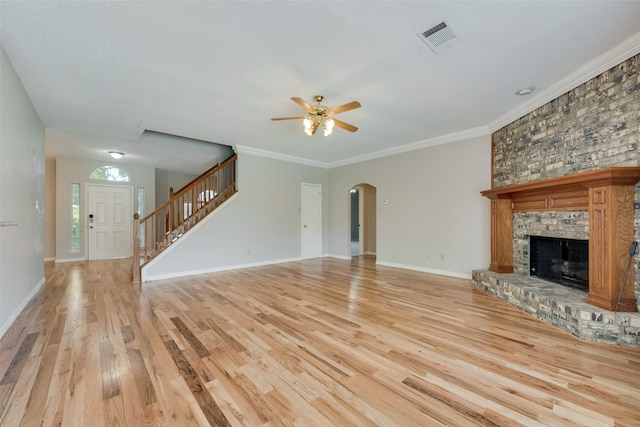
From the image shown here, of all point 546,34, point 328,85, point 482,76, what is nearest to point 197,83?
point 328,85

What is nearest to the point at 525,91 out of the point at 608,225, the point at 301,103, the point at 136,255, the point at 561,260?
the point at 608,225

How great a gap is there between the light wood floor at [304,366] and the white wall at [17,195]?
44 centimetres

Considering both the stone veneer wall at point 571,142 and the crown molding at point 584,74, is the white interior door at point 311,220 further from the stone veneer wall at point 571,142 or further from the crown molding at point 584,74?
the crown molding at point 584,74

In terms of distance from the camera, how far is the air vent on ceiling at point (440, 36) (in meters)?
2.21

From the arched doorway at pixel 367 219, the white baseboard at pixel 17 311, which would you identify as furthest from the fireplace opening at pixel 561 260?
the white baseboard at pixel 17 311

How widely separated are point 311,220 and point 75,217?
6.35 metres

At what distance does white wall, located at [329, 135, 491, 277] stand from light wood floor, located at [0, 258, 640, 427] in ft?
4.93

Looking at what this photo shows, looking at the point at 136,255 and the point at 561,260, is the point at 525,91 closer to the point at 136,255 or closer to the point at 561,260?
the point at 561,260

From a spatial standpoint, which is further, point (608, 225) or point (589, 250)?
point (589, 250)

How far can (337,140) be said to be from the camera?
538 centimetres

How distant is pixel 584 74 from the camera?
2.89 metres

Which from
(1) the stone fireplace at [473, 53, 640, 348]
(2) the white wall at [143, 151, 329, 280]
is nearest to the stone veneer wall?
(1) the stone fireplace at [473, 53, 640, 348]

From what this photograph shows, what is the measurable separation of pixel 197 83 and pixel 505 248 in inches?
199

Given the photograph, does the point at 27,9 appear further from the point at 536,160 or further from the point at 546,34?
the point at 536,160
